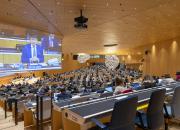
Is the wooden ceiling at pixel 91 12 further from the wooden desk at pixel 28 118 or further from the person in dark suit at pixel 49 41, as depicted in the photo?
the wooden desk at pixel 28 118

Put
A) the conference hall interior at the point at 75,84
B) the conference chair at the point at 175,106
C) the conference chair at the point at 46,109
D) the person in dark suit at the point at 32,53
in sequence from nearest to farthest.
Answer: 1. the conference hall interior at the point at 75,84
2. the conference chair at the point at 175,106
3. the conference chair at the point at 46,109
4. the person in dark suit at the point at 32,53

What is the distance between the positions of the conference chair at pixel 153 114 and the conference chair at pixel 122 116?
415 mm

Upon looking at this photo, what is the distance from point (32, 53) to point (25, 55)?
13.6 inches

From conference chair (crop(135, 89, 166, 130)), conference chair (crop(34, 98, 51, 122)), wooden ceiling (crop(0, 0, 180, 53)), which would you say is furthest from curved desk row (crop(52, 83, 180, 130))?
wooden ceiling (crop(0, 0, 180, 53))

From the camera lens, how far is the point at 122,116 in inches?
79.4

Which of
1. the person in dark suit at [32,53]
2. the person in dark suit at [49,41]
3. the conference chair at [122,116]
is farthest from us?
the person in dark suit at [49,41]

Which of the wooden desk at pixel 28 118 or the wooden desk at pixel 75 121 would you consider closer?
the wooden desk at pixel 75 121

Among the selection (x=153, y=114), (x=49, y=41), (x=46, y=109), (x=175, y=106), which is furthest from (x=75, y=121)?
(x=49, y=41)

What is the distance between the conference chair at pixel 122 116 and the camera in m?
1.94

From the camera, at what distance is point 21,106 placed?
216 inches

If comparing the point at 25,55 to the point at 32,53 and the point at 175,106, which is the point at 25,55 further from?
the point at 175,106

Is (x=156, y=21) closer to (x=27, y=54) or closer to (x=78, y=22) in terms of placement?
(x=78, y=22)

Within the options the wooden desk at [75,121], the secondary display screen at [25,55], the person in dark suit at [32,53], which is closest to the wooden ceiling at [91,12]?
the secondary display screen at [25,55]

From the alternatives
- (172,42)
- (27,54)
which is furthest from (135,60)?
(27,54)
